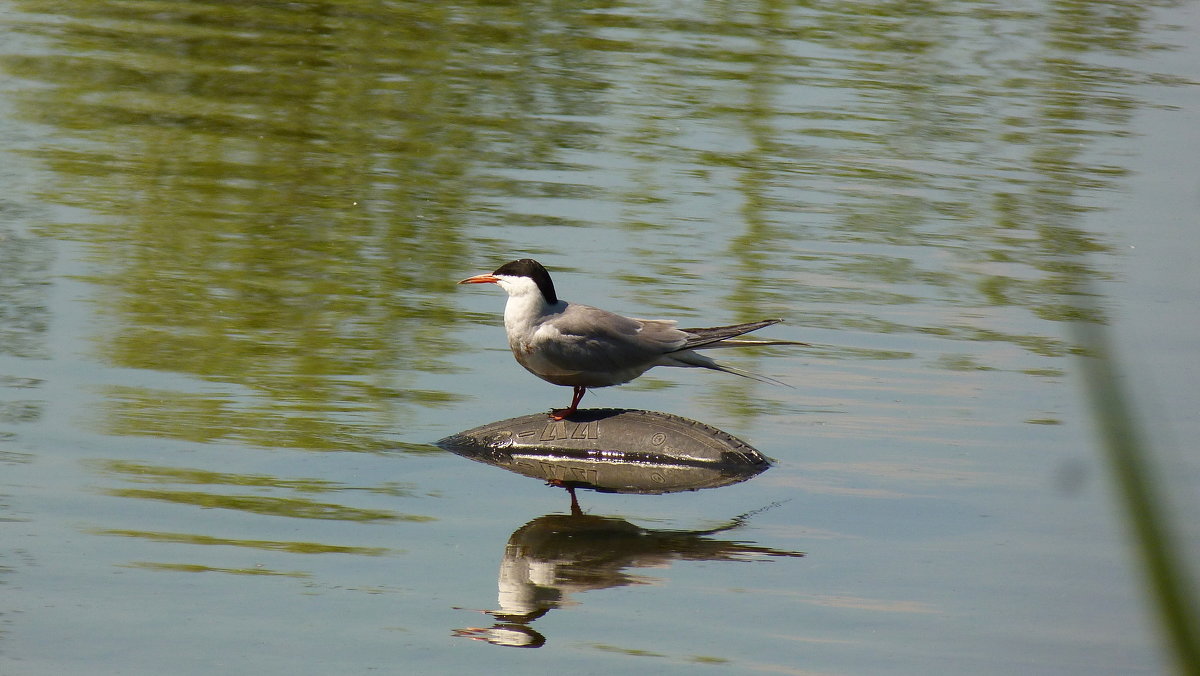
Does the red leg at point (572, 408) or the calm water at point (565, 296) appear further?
the red leg at point (572, 408)

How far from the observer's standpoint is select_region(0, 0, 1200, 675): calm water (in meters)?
4.70

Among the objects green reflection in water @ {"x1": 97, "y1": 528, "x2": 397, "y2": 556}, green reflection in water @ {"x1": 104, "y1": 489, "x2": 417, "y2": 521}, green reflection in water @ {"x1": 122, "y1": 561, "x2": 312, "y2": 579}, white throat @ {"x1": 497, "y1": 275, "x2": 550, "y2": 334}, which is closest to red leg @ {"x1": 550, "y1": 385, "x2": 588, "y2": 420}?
white throat @ {"x1": 497, "y1": 275, "x2": 550, "y2": 334}

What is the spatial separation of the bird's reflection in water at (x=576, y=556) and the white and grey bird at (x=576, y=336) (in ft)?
2.32

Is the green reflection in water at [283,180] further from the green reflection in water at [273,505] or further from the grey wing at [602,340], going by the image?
the grey wing at [602,340]

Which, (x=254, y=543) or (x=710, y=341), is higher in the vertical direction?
(x=710, y=341)

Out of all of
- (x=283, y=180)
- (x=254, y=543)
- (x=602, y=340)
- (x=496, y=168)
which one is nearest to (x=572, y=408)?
(x=602, y=340)

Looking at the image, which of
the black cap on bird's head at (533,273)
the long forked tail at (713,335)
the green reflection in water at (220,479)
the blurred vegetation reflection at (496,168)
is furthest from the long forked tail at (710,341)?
the green reflection in water at (220,479)

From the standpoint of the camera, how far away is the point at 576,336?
6.10 metres

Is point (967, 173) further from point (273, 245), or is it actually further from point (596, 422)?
point (596, 422)

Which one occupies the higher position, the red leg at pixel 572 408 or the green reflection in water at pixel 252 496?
the red leg at pixel 572 408

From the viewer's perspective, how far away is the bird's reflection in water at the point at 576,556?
4.73 meters

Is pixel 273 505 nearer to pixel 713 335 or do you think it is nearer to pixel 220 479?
pixel 220 479

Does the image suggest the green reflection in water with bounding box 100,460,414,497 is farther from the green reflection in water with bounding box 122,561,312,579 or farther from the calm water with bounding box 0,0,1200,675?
the green reflection in water with bounding box 122,561,312,579

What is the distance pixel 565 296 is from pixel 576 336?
2.23 metres
